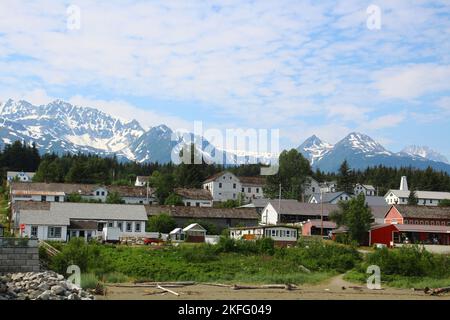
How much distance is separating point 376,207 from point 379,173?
5438 cm

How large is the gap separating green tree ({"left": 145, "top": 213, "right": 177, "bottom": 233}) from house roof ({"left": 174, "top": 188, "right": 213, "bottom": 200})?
21.1 metres

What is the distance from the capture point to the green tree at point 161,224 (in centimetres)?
5803

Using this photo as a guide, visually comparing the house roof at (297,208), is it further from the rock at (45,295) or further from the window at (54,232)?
the rock at (45,295)

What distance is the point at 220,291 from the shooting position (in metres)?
30.7

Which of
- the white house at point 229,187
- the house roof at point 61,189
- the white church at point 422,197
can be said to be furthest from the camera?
the white church at point 422,197

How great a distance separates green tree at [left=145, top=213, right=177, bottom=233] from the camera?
58031 millimetres

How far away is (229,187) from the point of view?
9494 centimetres

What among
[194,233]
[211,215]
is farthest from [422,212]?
[194,233]

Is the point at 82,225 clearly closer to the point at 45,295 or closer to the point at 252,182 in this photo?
the point at 45,295

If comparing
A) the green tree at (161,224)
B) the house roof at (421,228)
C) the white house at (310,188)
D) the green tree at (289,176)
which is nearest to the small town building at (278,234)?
the green tree at (161,224)

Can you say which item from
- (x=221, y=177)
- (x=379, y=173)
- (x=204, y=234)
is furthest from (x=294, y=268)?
(x=379, y=173)

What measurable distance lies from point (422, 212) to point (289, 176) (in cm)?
2855

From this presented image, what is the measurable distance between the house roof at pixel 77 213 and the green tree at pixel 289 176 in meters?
34.6

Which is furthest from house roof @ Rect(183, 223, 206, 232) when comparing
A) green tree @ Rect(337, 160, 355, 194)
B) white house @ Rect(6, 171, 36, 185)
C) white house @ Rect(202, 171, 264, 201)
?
white house @ Rect(6, 171, 36, 185)
